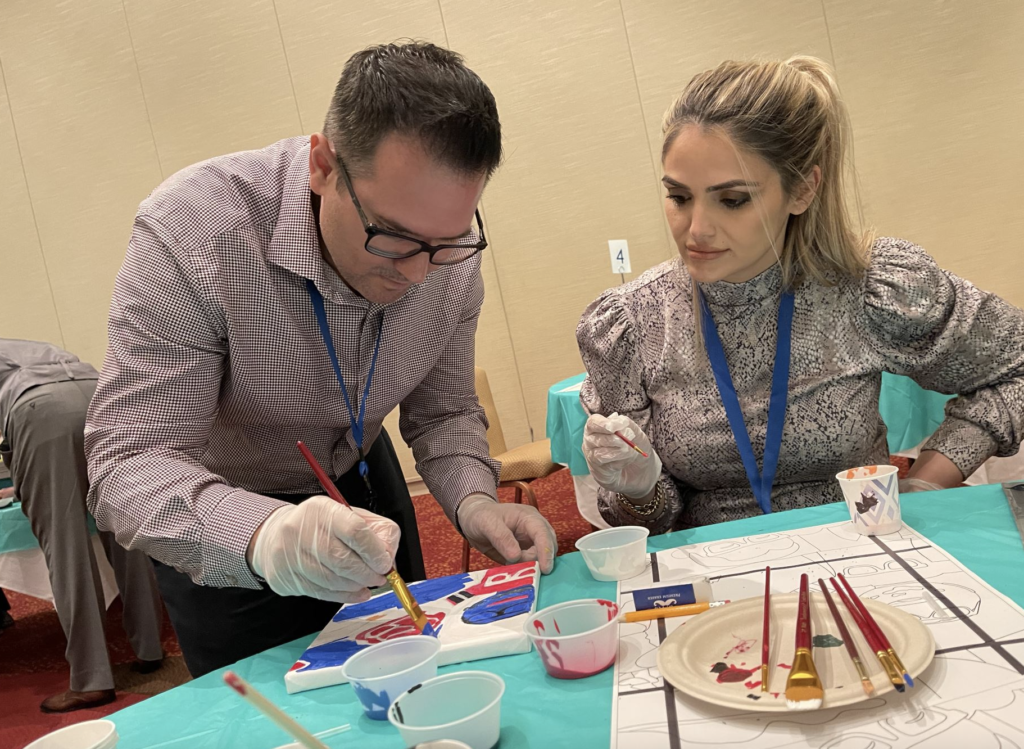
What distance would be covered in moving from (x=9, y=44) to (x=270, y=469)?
17.9 feet

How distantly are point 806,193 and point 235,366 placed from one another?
112 centimetres

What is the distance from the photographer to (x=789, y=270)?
1.68 m

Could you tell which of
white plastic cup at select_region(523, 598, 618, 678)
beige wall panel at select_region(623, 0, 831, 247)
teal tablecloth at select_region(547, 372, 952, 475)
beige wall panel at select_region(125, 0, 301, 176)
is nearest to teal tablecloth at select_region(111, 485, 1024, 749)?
white plastic cup at select_region(523, 598, 618, 678)

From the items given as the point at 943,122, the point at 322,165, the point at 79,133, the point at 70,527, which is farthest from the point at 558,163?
the point at 322,165

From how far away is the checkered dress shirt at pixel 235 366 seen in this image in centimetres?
128

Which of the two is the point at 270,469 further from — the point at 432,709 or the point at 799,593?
the point at 799,593

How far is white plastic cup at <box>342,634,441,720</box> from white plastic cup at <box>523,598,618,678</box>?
123 millimetres

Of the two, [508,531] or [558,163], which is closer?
[508,531]

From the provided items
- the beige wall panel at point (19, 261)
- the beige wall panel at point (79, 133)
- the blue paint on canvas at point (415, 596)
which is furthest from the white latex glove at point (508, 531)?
the beige wall panel at point (19, 261)

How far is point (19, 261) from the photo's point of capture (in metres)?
5.77

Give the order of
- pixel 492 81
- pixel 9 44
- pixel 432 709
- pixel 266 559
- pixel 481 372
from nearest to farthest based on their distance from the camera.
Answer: pixel 432 709 < pixel 266 559 < pixel 481 372 < pixel 492 81 < pixel 9 44

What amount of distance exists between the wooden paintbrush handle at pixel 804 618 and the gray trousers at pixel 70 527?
8.54ft

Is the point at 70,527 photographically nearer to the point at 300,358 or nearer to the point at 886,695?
the point at 300,358

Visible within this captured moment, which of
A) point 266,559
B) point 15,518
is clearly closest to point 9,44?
point 15,518
